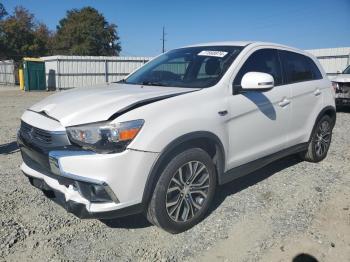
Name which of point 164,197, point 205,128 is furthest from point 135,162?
point 205,128

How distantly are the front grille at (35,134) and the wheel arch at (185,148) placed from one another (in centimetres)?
93

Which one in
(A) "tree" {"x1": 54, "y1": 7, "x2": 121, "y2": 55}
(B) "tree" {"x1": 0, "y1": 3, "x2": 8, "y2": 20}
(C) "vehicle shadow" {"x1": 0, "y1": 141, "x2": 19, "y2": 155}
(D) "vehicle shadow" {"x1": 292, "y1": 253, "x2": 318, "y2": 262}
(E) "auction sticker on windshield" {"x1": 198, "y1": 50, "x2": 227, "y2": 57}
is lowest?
(D) "vehicle shadow" {"x1": 292, "y1": 253, "x2": 318, "y2": 262}

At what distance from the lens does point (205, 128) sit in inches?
137

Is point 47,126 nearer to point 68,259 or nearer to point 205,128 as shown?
point 68,259

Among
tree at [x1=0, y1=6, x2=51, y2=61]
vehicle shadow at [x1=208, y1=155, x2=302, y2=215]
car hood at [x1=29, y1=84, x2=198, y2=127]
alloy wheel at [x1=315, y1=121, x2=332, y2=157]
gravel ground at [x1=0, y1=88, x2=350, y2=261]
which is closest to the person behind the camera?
car hood at [x1=29, y1=84, x2=198, y2=127]

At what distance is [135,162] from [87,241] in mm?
994

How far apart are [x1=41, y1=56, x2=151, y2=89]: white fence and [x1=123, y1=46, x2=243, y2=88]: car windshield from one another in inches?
778

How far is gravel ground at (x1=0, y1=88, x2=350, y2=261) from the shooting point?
3227 millimetres

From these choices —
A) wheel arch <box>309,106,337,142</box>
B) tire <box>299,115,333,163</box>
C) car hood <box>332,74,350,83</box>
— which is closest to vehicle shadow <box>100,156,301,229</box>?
tire <box>299,115,333,163</box>

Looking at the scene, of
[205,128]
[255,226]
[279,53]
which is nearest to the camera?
[205,128]

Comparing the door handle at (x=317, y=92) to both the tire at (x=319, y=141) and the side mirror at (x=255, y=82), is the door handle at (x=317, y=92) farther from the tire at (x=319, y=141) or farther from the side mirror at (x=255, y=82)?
the side mirror at (x=255, y=82)

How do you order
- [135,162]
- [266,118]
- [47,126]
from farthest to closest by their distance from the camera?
1. [266,118]
2. [47,126]
3. [135,162]

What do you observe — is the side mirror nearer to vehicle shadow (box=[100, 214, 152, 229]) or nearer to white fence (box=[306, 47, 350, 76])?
vehicle shadow (box=[100, 214, 152, 229])

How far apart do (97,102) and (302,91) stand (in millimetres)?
2952
